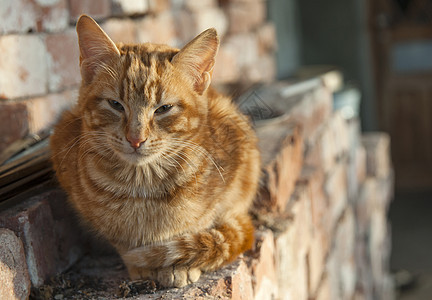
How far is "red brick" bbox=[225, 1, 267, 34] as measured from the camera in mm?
2644

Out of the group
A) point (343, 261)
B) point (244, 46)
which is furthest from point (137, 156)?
point (244, 46)

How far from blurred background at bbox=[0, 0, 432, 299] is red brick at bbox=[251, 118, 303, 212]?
19cm

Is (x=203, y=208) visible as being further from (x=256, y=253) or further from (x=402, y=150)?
(x=402, y=150)

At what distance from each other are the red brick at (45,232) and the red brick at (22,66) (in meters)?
0.34

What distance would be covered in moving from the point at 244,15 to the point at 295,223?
146 cm

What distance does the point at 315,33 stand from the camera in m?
5.12

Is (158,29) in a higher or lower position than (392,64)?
higher

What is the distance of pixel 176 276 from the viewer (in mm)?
1097

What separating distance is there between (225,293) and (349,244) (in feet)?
5.45

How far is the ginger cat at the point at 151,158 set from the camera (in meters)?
1.08

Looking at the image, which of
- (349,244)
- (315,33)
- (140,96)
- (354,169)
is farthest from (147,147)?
(315,33)

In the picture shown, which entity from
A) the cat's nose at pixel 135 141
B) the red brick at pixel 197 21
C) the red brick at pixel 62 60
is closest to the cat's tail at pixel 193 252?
the cat's nose at pixel 135 141

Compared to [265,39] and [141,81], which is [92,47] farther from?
[265,39]

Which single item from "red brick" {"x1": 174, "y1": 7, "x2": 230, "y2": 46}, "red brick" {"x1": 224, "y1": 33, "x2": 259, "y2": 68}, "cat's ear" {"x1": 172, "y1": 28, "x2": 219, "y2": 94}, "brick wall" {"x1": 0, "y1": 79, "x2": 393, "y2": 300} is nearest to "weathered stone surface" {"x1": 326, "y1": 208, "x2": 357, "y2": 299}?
"brick wall" {"x1": 0, "y1": 79, "x2": 393, "y2": 300}
